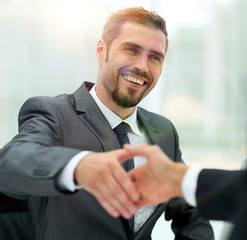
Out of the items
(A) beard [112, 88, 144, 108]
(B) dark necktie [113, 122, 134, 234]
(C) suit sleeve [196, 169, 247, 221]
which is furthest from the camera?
(A) beard [112, 88, 144, 108]

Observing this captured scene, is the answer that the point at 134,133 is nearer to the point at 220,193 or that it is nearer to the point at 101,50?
the point at 101,50

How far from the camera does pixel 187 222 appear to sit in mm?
1605

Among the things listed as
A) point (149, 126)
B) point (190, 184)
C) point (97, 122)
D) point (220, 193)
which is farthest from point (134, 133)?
point (220, 193)

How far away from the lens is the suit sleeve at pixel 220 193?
0.92m

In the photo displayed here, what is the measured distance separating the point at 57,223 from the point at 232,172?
692 mm

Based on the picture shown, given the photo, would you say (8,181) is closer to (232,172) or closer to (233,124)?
(232,172)

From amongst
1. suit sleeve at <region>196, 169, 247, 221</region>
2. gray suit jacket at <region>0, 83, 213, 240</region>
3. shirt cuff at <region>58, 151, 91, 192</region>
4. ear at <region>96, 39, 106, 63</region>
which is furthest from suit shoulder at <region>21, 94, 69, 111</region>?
suit sleeve at <region>196, 169, 247, 221</region>

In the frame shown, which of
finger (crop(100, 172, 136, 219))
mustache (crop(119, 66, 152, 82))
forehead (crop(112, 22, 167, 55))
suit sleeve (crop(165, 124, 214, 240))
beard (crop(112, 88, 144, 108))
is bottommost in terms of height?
suit sleeve (crop(165, 124, 214, 240))

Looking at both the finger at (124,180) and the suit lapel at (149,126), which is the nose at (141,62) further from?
the finger at (124,180)

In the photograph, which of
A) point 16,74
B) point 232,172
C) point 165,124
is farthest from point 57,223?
point 16,74

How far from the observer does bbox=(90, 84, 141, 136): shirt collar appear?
1671 mm

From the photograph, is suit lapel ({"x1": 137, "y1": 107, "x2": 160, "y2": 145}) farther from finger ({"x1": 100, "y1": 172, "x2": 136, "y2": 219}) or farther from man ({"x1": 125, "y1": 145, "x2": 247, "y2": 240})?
finger ({"x1": 100, "y1": 172, "x2": 136, "y2": 219})

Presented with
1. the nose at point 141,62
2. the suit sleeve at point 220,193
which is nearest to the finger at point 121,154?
the suit sleeve at point 220,193

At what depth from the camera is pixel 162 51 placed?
5.89ft
